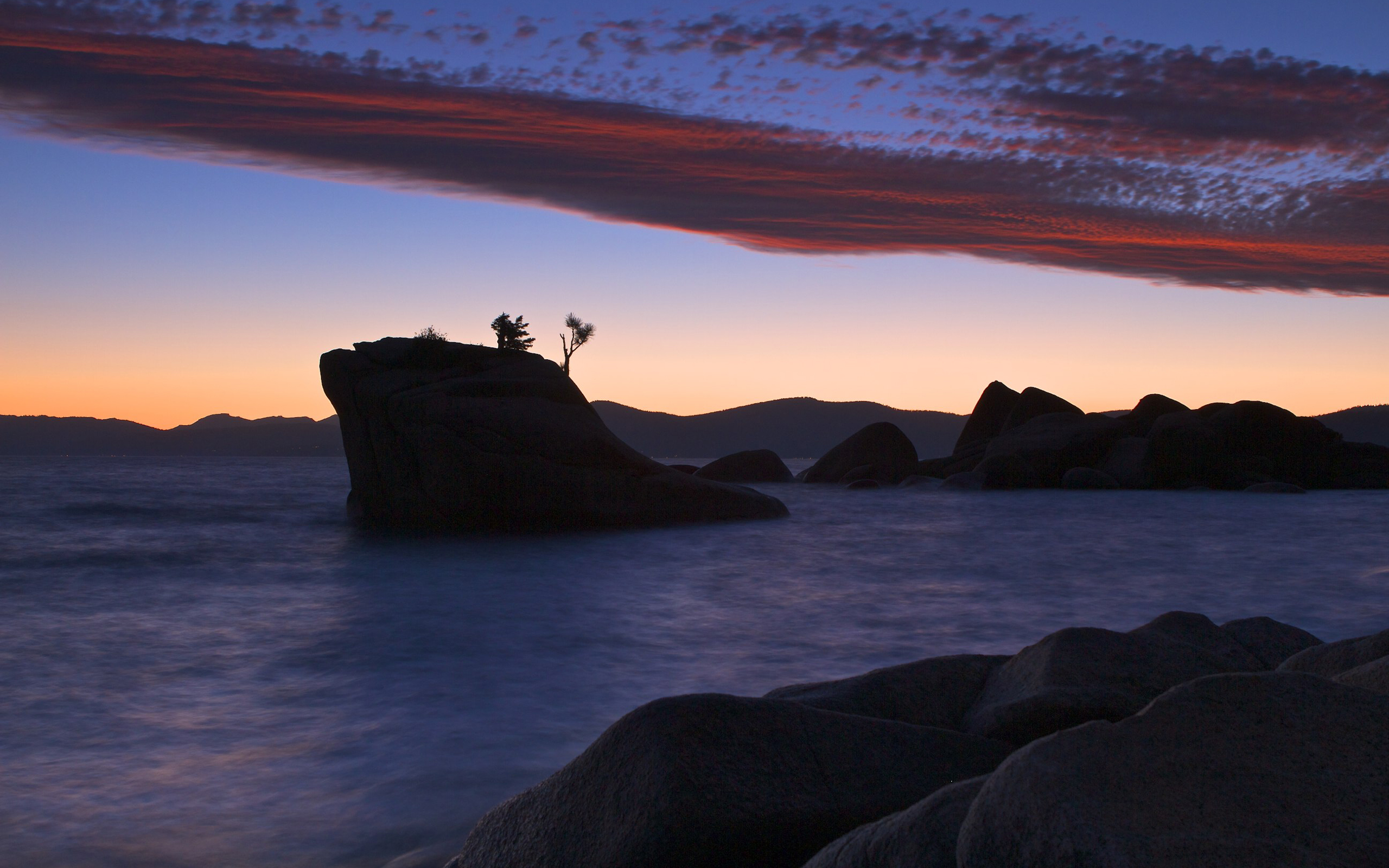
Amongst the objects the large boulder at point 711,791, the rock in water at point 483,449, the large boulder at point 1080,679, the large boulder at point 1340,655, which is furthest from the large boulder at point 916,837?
the rock in water at point 483,449

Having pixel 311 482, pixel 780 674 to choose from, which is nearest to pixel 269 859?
pixel 780 674

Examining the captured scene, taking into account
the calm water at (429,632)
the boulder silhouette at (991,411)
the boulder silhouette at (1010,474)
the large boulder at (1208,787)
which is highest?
the boulder silhouette at (991,411)

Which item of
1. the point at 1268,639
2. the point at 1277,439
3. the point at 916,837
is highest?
the point at 1277,439

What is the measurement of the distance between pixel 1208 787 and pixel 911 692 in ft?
7.17

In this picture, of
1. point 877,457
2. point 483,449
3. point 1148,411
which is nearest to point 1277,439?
point 1148,411

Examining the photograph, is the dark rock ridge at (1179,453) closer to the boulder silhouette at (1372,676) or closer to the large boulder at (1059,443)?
the large boulder at (1059,443)

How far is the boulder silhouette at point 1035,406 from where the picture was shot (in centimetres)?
3972

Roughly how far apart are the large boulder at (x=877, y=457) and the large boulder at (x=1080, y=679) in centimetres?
3490

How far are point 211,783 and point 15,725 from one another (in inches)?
88.1

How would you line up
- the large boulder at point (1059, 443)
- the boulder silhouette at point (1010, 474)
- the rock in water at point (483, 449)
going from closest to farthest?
the rock in water at point (483, 449) < the boulder silhouette at point (1010, 474) < the large boulder at point (1059, 443)

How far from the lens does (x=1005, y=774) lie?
7.42 feet

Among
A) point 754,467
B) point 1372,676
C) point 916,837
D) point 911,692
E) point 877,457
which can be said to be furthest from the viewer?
point 877,457

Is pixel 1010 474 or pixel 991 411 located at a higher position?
pixel 991 411

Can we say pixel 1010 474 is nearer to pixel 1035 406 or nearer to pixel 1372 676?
pixel 1035 406
